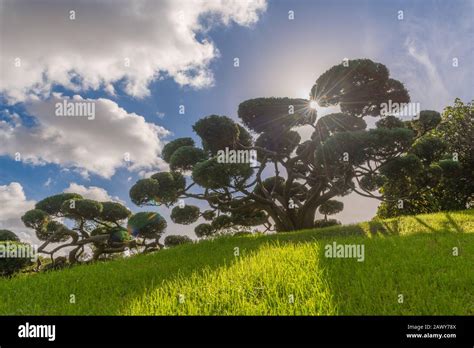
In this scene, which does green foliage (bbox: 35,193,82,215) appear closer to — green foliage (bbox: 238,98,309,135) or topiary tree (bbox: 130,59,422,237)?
topiary tree (bbox: 130,59,422,237)

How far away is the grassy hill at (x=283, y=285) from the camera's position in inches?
219

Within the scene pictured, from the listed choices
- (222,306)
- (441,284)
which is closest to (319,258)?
(441,284)

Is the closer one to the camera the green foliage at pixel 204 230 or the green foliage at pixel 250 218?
the green foliage at pixel 250 218

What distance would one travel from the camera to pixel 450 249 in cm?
918

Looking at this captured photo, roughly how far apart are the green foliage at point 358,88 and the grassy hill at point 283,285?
35.2 ft

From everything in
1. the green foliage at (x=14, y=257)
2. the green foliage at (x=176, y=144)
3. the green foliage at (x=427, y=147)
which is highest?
the green foliage at (x=176, y=144)

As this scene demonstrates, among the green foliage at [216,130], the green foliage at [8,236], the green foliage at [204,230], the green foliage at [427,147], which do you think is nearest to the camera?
the green foliage at [8,236]

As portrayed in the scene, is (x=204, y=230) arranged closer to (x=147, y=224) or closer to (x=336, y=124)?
(x=147, y=224)

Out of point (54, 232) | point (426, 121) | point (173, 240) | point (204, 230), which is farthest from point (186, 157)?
point (426, 121)

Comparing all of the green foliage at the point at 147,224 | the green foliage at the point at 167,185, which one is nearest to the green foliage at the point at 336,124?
the green foliage at the point at 167,185

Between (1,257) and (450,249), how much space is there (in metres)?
15.3

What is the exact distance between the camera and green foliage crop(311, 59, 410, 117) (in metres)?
18.9

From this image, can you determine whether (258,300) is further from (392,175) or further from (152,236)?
(152,236)
